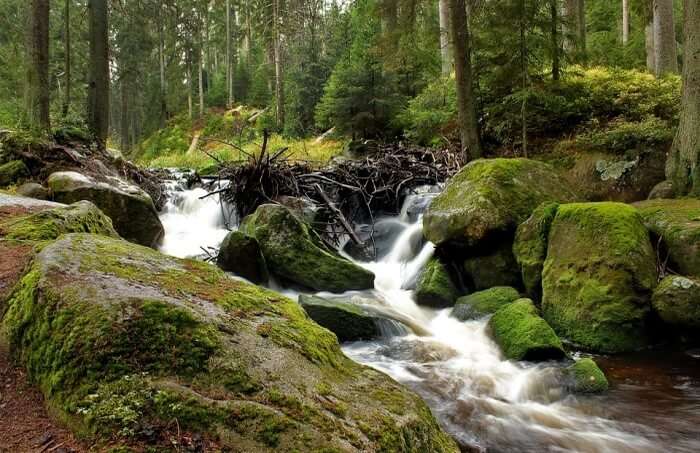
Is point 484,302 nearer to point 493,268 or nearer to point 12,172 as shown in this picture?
point 493,268

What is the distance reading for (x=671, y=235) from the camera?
6105 mm

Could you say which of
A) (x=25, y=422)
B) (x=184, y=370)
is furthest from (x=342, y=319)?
(x=25, y=422)

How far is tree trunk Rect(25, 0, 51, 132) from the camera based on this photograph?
399 inches

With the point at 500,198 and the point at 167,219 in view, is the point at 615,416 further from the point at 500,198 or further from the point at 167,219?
the point at 167,219

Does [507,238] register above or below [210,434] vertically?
above

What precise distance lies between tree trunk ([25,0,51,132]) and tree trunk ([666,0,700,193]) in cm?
1219

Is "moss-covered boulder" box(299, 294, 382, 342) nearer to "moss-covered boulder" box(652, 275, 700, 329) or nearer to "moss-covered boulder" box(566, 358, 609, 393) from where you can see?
"moss-covered boulder" box(566, 358, 609, 393)

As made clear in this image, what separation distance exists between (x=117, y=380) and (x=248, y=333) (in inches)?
27.9

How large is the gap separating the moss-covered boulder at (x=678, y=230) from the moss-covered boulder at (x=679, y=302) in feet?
1.43

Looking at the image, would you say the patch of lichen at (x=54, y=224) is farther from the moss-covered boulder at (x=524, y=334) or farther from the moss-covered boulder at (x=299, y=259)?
the moss-covered boulder at (x=524, y=334)

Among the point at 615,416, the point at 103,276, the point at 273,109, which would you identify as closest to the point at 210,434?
the point at 103,276

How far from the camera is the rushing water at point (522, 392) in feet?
12.9

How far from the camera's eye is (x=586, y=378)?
465 centimetres

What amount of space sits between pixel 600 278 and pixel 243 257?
16.3 ft
